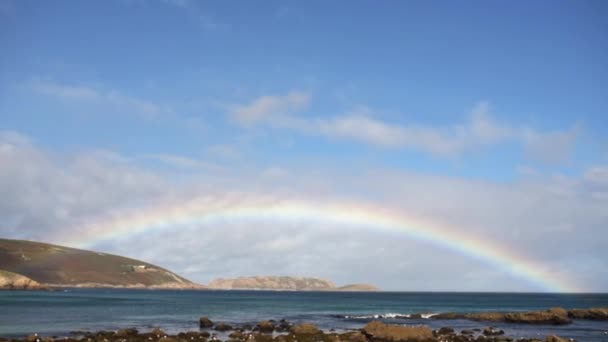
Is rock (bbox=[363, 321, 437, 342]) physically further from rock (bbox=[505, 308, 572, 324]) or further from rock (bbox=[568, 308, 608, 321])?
rock (bbox=[568, 308, 608, 321])

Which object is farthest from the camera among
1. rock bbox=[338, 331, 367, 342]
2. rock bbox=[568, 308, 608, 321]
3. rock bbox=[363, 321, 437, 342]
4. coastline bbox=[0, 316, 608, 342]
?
rock bbox=[568, 308, 608, 321]

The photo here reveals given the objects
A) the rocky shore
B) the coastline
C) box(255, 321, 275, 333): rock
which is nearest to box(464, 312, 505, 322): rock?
the rocky shore

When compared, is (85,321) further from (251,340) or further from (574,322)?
(574,322)

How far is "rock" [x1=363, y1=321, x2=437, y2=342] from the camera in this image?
161 ft

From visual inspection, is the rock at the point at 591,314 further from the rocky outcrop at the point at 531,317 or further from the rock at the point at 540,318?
the rock at the point at 540,318

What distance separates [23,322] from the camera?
63.4 metres

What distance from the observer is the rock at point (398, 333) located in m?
49.1

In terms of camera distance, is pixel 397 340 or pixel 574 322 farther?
pixel 574 322

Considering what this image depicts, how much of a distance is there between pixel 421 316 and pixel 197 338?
52322 mm

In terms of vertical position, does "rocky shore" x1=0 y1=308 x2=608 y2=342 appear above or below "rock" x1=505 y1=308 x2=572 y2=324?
above

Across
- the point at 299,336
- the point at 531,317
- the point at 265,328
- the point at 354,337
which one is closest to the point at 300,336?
the point at 299,336

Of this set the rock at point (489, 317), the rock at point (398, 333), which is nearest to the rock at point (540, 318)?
the rock at point (489, 317)

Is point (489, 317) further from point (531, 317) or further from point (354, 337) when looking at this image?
point (354, 337)

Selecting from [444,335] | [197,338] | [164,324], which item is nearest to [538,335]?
[444,335]
